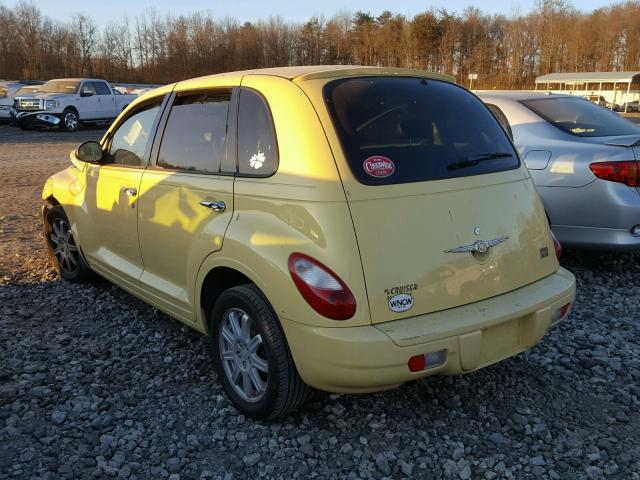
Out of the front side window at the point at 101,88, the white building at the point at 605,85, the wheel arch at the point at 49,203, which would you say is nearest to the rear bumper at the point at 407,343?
the wheel arch at the point at 49,203

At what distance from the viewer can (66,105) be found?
2134cm

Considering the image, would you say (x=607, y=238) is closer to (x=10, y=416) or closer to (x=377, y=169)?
(x=377, y=169)

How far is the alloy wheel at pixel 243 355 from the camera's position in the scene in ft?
9.55

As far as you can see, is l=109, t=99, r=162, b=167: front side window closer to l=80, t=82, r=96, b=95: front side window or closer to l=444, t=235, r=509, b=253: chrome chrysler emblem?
l=444, t=235, r=509, b=253: chrome chrysler emblem

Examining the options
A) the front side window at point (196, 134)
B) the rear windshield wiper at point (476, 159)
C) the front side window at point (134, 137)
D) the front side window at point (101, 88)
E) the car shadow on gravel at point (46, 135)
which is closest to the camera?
the rear windshield wiper at point (476, 159)

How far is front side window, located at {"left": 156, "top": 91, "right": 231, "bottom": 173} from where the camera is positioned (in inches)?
128

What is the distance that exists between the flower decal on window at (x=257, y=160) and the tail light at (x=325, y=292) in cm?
66

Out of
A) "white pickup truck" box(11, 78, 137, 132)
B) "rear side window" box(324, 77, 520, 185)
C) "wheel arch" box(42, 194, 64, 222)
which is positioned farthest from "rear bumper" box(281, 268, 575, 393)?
"white pickup truck" box(11, 78, 137, 132)

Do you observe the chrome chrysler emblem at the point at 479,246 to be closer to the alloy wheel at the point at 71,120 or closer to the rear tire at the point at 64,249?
the rear tire at the point at 64,249

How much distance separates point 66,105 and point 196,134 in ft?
66.6

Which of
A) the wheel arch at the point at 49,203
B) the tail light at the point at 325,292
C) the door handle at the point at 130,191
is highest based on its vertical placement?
the door handle at the point at 130,191

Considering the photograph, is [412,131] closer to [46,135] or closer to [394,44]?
[46,135]

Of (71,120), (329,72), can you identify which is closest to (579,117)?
(329,72)

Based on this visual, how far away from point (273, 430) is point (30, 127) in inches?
887
